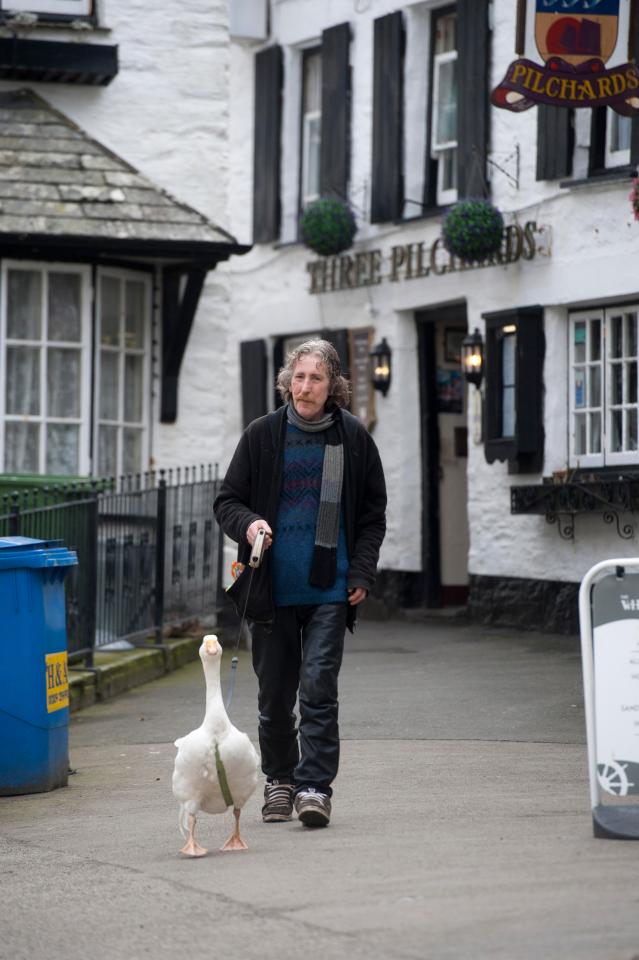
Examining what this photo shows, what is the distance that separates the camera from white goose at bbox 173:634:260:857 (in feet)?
23.2

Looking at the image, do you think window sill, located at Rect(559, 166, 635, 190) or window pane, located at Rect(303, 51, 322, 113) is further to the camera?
window pane, located at Rect(303, 51, 322, 113)

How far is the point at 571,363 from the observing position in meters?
17.5

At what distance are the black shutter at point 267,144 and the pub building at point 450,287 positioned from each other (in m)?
0.02

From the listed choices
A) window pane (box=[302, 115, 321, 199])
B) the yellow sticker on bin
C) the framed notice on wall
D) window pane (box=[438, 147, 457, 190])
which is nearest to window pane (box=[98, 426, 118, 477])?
the framed notice on wall

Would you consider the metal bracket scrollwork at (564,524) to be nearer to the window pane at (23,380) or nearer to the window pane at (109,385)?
the window pane at (109,385)

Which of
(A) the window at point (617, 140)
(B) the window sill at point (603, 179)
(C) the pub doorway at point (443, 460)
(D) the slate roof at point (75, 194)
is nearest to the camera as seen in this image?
(D) the slate roof at point (75, 194)

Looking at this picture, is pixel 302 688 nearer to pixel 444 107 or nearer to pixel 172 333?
pixel 172 333

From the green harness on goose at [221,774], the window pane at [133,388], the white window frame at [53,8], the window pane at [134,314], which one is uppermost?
the white window frame at [53,8]

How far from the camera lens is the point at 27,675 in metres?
9.36

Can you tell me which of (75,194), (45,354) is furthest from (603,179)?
(45,354)

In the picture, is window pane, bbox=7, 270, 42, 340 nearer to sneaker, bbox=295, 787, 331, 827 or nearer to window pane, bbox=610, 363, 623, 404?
window pane, bbox=610, 363, 623, 404

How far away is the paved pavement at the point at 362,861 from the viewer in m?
5.73

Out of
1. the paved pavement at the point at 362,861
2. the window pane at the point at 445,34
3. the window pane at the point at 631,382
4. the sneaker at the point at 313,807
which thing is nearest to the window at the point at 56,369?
the window pane at the point at 631,382

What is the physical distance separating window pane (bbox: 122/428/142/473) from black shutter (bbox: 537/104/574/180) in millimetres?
4196
